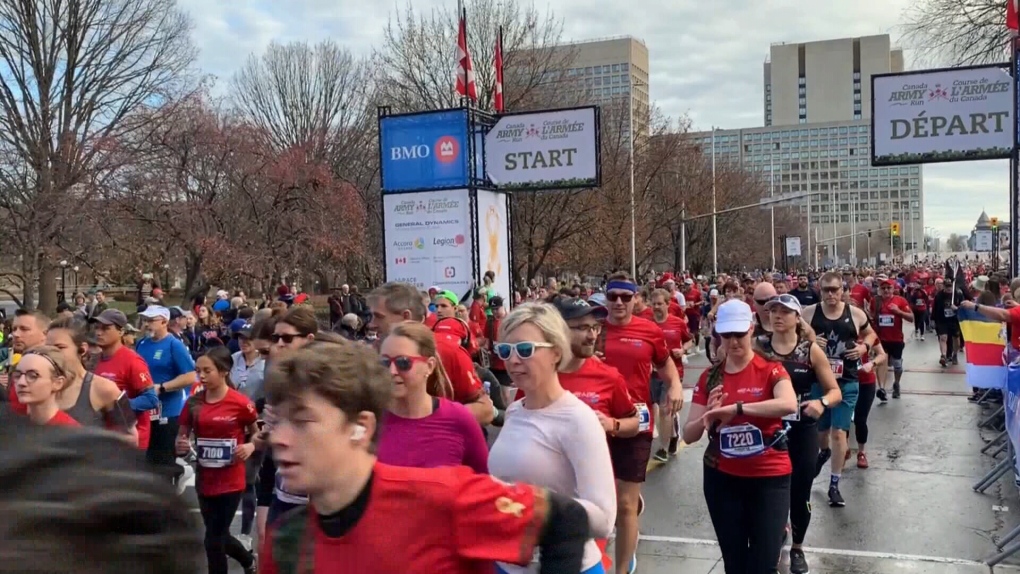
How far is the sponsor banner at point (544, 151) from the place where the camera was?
60.7 ft

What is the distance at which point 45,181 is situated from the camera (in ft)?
78.7

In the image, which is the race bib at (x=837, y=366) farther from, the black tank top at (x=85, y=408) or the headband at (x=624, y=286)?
the black tank top at (x=85, y=408)

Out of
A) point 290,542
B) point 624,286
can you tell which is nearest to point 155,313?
point 624,286

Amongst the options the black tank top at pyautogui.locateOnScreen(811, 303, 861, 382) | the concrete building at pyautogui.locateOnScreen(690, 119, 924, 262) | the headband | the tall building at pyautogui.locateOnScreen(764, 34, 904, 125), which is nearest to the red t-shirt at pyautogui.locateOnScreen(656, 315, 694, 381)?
the black tank top at pyautogui.locateOnScreen(811, 303, 861, 382)

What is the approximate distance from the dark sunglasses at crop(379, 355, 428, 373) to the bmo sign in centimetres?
1475

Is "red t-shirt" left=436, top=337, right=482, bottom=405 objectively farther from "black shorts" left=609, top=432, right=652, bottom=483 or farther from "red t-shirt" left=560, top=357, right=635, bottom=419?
"black shorts" left=609, top=432, right=652, bottom=483

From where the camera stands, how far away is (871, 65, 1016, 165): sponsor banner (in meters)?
17.2

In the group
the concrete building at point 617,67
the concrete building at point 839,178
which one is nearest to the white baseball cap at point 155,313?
the concrete building at point 617,67

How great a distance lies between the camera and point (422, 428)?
3.57m

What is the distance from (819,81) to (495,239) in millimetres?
120351

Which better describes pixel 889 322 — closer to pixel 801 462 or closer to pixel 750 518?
pixel 801 462

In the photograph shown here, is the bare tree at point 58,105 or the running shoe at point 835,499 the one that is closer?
the running shoe at point 835,499

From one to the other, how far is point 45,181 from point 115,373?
67.8 feet

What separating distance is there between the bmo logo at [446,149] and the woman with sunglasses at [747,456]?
14174 mm
